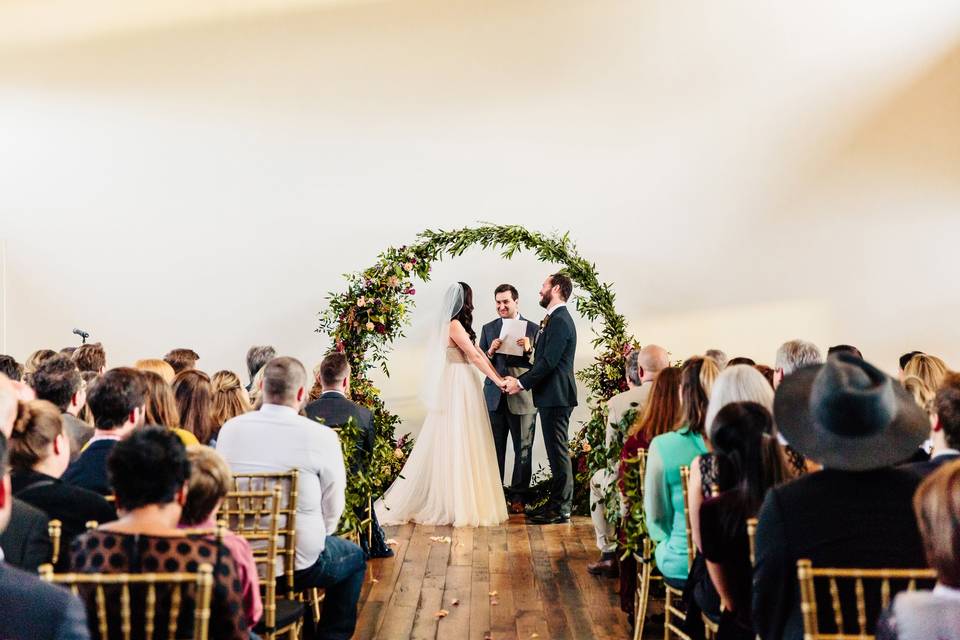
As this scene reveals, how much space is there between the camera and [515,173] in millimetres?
9562

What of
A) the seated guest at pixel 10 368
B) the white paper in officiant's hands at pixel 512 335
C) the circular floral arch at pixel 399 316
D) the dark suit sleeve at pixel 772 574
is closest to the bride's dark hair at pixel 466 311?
the circular floral arch at pixel 399 316

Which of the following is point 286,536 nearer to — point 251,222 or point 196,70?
point 251,222

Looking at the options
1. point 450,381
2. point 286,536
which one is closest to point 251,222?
point 450,381

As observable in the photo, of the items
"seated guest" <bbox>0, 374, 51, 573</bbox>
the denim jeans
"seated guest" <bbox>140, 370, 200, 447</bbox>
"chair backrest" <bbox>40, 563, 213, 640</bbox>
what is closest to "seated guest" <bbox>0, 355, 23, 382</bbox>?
"seated guest" <bbox>140, 370, 200, 447</bbox>

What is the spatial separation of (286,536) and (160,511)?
1.35 meters

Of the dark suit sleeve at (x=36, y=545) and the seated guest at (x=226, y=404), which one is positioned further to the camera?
the seated guest at (x=226, y=404)

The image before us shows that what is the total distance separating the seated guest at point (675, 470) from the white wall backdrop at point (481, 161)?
526 centimetres

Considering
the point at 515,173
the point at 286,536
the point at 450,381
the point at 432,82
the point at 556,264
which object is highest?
the point at 432,82

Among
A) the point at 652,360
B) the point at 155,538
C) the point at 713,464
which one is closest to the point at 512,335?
the point at 652,360

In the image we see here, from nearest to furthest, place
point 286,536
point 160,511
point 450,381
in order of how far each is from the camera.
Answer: point 160,511, point 286,536, point 450,381

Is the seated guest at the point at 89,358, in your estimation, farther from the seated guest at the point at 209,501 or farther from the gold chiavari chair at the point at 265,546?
the seated guest at the point at 209,501

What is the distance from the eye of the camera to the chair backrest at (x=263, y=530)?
365 cm

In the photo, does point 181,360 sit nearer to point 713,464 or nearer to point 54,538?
point 54,538

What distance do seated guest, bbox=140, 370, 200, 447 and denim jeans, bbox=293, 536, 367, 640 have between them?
0.73m
